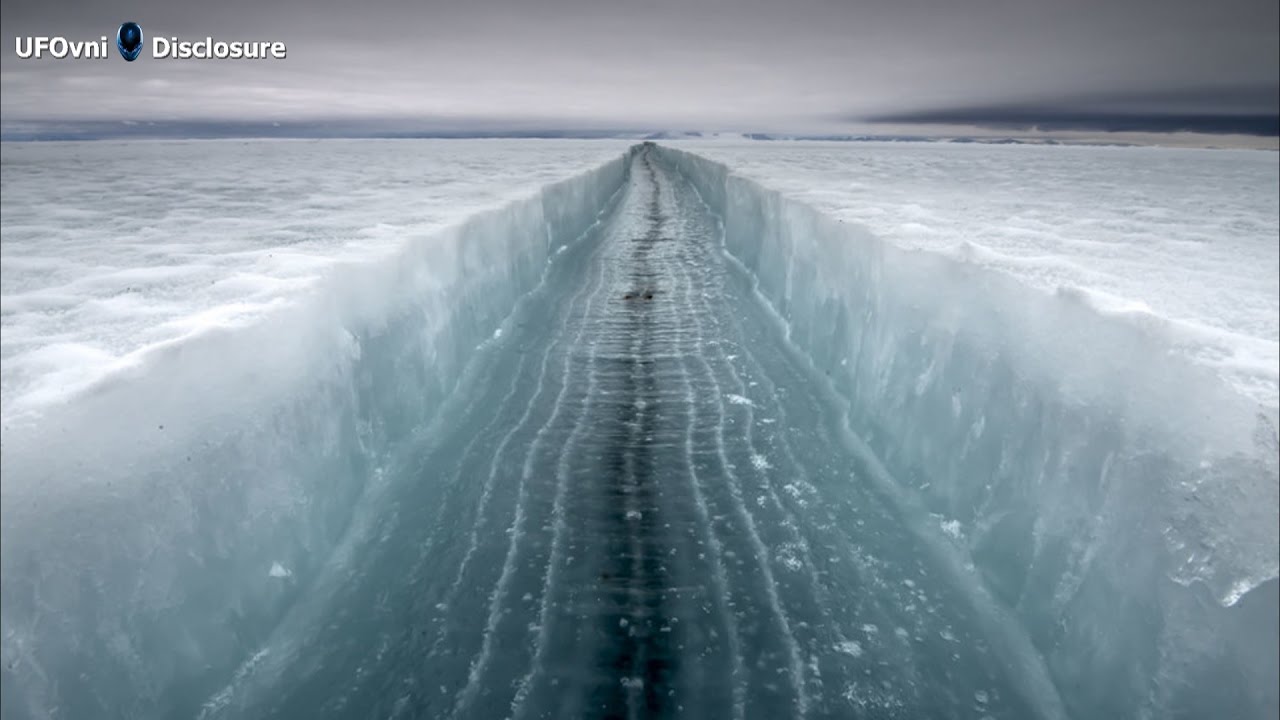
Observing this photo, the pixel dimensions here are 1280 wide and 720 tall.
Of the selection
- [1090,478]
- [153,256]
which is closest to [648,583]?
[1090,478]

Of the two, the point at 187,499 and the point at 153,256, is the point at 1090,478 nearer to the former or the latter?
the point at 187,499

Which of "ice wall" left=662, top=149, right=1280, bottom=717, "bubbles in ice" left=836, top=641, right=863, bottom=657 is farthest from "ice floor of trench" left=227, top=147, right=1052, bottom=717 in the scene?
"ice wall" left=662, top=149, right=1280, bottom=717

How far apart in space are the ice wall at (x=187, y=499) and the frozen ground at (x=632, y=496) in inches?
0.6

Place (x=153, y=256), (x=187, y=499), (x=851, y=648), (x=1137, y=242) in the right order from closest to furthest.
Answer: (x=187, y=499) < (x=851, y=648) < (x=153, y=256) < (x=1137, y=242)

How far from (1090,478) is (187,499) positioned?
4.26 metres

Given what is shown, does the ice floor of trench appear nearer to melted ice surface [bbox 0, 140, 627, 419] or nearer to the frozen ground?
the frozen ground

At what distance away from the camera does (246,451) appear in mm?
3586

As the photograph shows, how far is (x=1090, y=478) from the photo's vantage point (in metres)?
3.28

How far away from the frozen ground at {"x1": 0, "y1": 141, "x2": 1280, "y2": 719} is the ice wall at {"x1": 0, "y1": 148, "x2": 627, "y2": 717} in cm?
1

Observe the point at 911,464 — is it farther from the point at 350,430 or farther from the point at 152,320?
the point at 152,320

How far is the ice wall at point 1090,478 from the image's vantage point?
8.25ft

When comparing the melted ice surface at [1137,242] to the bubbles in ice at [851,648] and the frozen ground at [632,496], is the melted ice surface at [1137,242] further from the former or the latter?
the bubbles in ice at [851,648]

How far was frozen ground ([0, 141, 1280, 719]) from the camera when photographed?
104 inches

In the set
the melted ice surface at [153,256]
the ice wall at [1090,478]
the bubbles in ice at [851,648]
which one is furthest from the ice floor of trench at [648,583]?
the melted ice surface at [153,256]
